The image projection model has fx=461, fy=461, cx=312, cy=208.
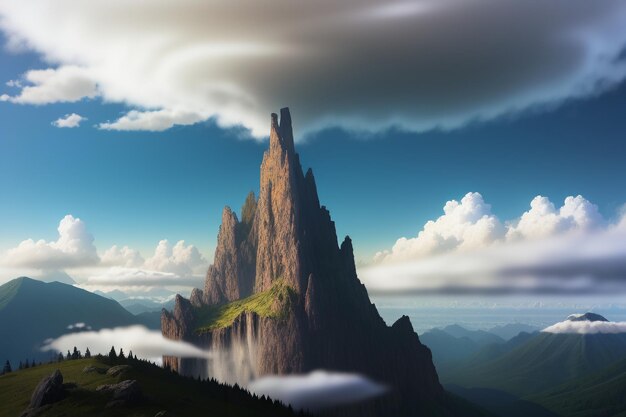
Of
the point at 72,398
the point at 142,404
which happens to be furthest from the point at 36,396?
the point at 142,404

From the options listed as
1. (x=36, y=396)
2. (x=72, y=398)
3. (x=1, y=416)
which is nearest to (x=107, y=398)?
(x=72, y=398)

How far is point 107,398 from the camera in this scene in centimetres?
19862

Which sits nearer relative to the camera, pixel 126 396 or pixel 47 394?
pixel 126 396

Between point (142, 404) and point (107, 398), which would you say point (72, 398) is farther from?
point (142, 404)

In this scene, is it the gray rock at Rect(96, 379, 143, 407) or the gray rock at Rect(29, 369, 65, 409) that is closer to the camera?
the gray rock at Rect(96, 379, 143, 407)

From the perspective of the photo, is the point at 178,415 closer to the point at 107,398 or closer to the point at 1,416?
the point at 107,398

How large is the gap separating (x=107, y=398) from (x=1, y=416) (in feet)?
151

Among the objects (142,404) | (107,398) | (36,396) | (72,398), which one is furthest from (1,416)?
(142,404)

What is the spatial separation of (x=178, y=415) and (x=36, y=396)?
62.9 m

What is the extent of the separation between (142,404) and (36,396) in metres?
46.0

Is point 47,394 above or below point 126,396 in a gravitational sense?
above

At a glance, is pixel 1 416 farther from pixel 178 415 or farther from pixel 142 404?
pixel 178 415

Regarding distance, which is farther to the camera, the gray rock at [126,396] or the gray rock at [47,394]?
the gray rock at [47,394]

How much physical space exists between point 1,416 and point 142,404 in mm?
61099
